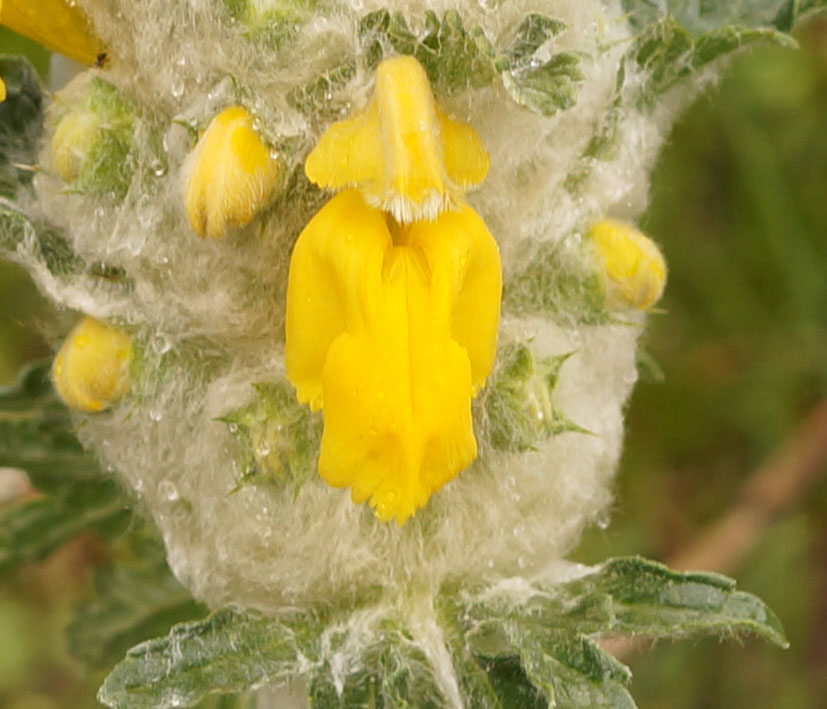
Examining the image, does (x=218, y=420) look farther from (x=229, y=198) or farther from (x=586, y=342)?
(x=586, y=342)

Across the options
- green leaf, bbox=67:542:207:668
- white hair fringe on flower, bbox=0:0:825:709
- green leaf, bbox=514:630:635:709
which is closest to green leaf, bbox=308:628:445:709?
white hair fringe on flower, bbox=0:0:825:709

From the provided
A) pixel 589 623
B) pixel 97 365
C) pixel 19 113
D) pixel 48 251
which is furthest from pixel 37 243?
pixel 589 623

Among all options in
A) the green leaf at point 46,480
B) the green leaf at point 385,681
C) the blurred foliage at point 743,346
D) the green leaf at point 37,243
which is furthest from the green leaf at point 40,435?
the blurred foliage at point 743,346

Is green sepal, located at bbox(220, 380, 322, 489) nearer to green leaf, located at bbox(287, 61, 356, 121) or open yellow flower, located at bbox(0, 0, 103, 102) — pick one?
green leaf, located at bbox(287, 61, 356, 121)

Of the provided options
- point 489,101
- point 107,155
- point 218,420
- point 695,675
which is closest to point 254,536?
point 218,420

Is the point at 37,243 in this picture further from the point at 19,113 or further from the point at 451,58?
the point at 451,58

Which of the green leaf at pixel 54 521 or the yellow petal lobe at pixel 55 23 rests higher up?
the yellow petal lobe at pixel 55 23

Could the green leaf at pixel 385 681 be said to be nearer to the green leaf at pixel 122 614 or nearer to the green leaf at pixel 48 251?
the green leaf at pixel 48 251
